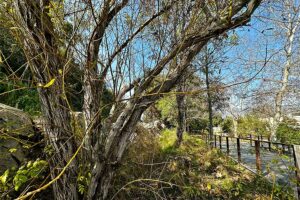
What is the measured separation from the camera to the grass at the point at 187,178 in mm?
3600

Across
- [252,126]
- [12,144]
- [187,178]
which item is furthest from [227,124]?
[12,144]

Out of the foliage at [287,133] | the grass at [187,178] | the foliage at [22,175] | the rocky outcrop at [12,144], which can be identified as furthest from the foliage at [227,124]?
the foliage at [22,175]

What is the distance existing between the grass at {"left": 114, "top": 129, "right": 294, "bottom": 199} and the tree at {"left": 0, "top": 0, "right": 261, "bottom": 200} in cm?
127

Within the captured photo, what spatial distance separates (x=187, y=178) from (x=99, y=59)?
12.0 ft

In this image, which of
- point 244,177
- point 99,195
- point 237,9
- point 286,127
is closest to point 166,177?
point 244,177

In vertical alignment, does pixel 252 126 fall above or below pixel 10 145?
below

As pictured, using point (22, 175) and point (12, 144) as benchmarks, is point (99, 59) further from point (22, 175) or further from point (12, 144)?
point (12, 144)

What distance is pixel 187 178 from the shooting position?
4.71 metres

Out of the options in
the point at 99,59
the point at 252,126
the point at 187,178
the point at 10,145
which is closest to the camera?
the point at 99,59

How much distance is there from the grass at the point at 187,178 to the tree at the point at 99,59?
1.27 m

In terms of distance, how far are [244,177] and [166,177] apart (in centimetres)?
219

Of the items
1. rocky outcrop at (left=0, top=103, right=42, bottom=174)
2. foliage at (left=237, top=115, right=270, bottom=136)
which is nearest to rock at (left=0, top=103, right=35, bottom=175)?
rocky outcrop at (left=0, top=103, right=42, bottom=174)

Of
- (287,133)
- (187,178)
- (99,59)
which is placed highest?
(99,59)

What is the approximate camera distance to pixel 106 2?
1717mm
